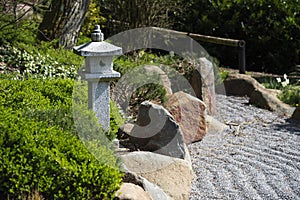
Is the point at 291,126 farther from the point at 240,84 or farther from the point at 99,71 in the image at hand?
the point at 99,71

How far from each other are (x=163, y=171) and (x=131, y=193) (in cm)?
101

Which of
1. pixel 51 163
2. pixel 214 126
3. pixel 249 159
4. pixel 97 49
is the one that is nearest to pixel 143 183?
pixel 51 163

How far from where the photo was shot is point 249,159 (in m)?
6.46

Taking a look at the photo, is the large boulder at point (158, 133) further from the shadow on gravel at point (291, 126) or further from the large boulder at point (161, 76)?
the shadow on gravel at point (291, 126)

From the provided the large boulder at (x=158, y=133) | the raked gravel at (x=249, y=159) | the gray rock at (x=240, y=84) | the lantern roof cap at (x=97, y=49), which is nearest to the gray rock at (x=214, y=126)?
the raked gravel at (x=249, y=159)

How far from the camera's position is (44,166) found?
4172 millimetres

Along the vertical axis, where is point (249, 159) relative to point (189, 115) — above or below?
below

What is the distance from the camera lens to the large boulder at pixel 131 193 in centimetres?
427

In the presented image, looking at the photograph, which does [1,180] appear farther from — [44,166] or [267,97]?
[267,97]

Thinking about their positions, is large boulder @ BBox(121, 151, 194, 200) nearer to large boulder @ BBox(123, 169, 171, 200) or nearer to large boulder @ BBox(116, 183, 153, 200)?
large boulder @ BBox(123, 169, 171, 200)

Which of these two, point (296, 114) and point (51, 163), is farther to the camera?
point (296, 114)

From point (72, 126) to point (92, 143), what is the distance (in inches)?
14.3

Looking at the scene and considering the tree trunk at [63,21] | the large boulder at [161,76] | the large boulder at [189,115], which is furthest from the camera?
the tree trunk at [63,21]

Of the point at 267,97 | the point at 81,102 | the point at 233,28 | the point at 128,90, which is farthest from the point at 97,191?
the point at 233,28
